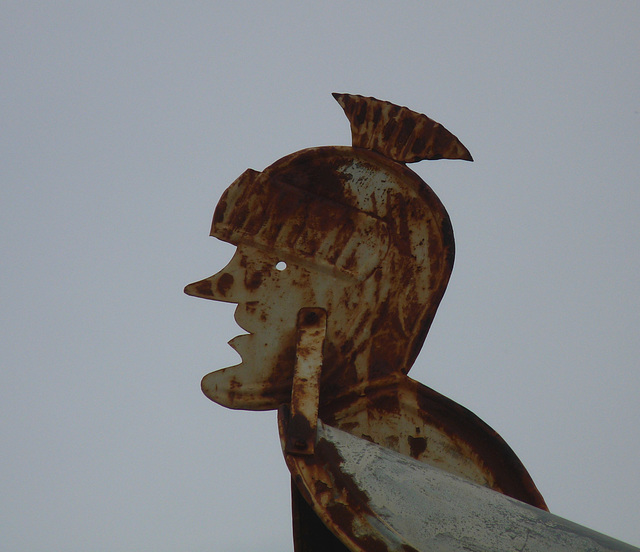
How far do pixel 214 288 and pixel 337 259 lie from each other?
0.79ft

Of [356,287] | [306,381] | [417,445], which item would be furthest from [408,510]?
[356,287]

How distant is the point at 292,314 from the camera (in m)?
1.39

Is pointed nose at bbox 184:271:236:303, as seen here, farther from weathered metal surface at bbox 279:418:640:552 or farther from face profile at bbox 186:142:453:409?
weathered metal surface at bbox 279:418:640:552

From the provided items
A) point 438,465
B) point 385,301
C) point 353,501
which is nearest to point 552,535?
point 353,501


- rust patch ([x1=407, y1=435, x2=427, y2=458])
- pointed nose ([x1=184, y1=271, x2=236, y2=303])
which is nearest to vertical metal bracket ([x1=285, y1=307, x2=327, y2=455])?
pointed nose ([x1=184, y1=271, x2=236, y2=303])

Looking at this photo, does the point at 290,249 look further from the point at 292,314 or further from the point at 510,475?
the point at 510,475

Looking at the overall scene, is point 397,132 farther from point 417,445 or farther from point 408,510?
point 408,510

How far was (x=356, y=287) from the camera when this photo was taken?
57.6 inches

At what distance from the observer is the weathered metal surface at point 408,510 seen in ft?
3.23

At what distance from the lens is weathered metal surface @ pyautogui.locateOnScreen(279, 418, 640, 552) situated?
98 centimetres

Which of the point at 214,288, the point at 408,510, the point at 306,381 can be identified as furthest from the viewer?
the point at 214,288

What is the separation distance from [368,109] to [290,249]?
30 cm

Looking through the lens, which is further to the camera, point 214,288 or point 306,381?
point 214,288

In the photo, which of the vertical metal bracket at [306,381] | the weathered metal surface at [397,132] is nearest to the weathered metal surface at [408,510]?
the vertical metal bracket at [306,381]
